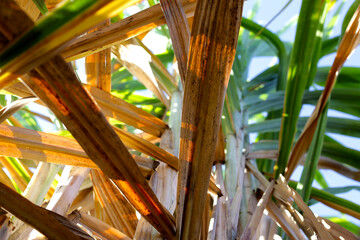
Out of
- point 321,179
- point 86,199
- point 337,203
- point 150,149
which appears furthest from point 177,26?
point 321,179

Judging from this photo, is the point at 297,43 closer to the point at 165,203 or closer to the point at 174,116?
the point at 174,116

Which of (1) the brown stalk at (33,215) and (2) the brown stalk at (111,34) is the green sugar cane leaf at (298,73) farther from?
(1) the brown stalk at (33,215)

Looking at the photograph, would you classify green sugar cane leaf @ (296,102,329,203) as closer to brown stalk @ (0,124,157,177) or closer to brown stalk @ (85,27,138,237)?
brown stalk @ (85,27,138,237)

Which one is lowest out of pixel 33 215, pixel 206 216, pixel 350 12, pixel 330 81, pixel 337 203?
pixel 33 215

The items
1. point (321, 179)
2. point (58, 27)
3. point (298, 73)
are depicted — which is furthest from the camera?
point (321, 179)

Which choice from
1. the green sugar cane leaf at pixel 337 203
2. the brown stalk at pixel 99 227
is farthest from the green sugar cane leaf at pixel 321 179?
the brown stalk at pixel 99 227

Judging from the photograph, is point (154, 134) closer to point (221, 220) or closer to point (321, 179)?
point (221, 220)
